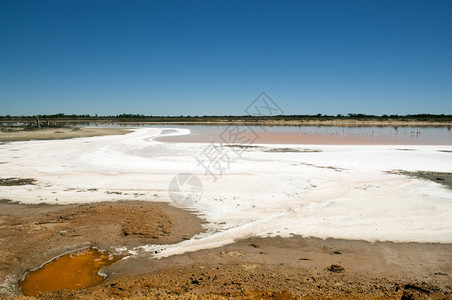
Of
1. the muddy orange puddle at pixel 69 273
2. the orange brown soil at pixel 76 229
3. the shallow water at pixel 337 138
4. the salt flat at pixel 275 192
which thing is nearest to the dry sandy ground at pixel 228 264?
the orange brown soil at pixel 76 229

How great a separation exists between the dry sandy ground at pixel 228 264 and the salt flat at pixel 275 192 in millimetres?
491

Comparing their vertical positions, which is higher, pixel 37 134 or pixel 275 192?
pixel 37 134

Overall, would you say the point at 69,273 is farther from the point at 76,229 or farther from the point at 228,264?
the point at 228,264

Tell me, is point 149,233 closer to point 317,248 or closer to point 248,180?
point 317,248

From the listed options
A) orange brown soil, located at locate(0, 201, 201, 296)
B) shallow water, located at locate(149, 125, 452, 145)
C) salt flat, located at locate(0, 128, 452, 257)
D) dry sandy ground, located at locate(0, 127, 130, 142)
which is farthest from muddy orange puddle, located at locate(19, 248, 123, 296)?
dry sandy ground, located at locate(0, 127, 130, 142)

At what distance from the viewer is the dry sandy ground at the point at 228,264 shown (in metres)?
4.28

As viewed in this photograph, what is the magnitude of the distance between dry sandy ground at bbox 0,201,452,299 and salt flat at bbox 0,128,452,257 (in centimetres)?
49

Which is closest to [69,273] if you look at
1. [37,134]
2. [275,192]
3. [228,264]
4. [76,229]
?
[76,229]

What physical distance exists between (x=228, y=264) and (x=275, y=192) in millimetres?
4833

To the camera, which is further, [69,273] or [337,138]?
[337,138]

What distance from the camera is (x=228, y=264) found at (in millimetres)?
5078

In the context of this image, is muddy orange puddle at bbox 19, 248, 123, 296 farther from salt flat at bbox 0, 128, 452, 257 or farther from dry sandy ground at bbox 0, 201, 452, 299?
salt flat at bbox 0, 128, 452, 257

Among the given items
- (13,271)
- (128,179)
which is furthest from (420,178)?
(13,271)

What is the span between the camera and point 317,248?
5.76 meters
